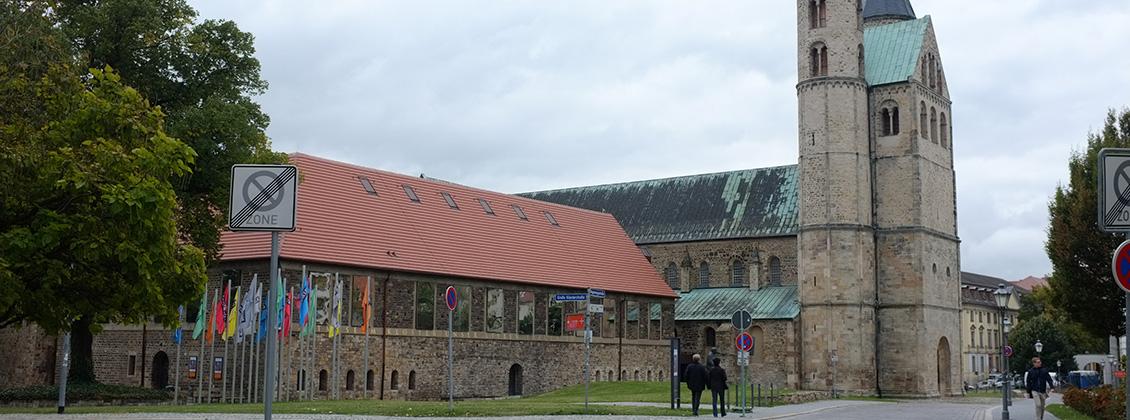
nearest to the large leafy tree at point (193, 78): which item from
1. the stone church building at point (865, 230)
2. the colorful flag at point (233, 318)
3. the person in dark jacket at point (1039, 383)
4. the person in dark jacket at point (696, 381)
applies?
the colorful flag at point (233, 318)

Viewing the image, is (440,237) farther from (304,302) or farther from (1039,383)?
(1039,383)

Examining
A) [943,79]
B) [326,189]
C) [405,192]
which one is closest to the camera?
[326,189]

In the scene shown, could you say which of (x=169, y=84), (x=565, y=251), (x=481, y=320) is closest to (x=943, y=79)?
(x=565, y=251)

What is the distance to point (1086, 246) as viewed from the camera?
111 feet

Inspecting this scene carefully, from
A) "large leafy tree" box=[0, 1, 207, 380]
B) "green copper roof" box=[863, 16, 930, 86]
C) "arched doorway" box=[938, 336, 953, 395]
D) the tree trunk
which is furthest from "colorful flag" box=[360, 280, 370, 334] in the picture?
"arched doorway" box=[938, 336, 953, 395]

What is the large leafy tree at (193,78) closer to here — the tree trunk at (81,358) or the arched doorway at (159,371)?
the tree trunk at (81,358)

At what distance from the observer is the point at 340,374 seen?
4316 cm

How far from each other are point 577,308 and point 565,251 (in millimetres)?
3638

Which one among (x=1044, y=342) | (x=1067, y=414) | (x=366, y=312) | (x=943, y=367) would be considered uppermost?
(x=366, y=312)

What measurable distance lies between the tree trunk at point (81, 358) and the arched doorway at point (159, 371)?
16.2ft

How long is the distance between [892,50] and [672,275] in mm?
18280

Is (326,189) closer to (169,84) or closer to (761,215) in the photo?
(169,84)

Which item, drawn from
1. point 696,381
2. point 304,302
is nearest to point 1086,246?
point 696,381

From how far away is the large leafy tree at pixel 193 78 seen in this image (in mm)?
34625
